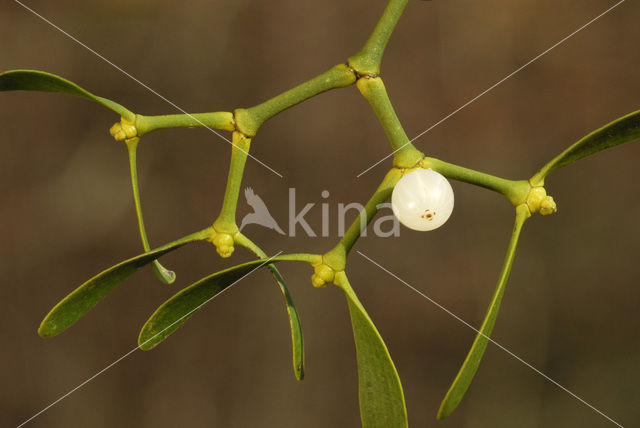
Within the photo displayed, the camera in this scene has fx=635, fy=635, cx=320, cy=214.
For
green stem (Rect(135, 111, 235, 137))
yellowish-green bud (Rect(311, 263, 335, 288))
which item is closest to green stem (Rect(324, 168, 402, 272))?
yellowish-green bud (Rect(311, 263, 335, 288))

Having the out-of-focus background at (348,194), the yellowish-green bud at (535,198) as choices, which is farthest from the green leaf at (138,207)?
the out-of-focus background at (348,194)

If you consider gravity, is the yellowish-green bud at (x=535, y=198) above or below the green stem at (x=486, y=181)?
below

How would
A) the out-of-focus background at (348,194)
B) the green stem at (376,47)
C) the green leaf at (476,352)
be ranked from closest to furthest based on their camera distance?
the green leaf at (476,352), the green stem at (376,47), the out-of-focus background at (348,194)

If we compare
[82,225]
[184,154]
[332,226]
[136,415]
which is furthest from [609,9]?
[136,415]

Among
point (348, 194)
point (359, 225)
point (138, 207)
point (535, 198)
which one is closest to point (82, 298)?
point (138, 207)

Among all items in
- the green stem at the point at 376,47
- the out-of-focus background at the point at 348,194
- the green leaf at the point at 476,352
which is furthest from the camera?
the out-of-focus background at the point at 348,194

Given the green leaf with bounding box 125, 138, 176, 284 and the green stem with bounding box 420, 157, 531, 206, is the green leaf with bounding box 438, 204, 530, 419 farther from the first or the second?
the green leaf with bounding box 125, 138, 176, 284

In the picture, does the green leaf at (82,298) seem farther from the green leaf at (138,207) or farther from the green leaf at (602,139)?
the green leaf at (602,139)
